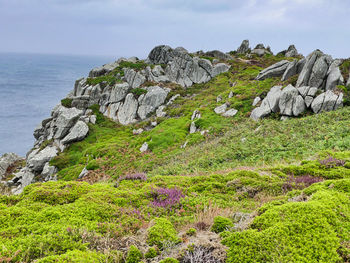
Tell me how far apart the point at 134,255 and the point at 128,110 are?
54115 mm

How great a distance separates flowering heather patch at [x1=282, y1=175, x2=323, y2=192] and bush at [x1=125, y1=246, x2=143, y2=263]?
6.35m

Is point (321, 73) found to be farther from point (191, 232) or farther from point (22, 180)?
point (22, 180)

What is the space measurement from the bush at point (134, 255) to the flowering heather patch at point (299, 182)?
6.35 m

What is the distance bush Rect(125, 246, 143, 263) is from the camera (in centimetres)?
454

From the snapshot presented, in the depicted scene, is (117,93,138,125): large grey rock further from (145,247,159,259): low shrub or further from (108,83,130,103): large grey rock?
(145,247,159,259): low shrub

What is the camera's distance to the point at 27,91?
654ft

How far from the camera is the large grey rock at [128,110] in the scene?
182 ft

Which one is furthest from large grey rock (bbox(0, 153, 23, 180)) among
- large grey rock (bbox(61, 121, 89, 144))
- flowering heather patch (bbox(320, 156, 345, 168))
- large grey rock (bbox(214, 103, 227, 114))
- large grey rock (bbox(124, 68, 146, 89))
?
flowering heather patch (bbox(320, 156, 345, 168))

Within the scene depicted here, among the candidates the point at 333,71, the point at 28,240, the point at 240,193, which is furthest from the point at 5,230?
the point at 333,71

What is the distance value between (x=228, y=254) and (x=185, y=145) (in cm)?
2657

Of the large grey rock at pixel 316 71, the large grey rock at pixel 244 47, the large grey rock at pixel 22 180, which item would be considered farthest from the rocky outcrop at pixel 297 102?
the large grey rock at pixel 244 47

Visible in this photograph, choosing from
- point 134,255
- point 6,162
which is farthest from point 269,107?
point 6,162

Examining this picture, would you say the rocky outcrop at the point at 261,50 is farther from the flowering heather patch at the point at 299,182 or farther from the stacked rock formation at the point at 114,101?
the flowering heather patch at the point at 299,182

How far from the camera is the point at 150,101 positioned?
56.6m
